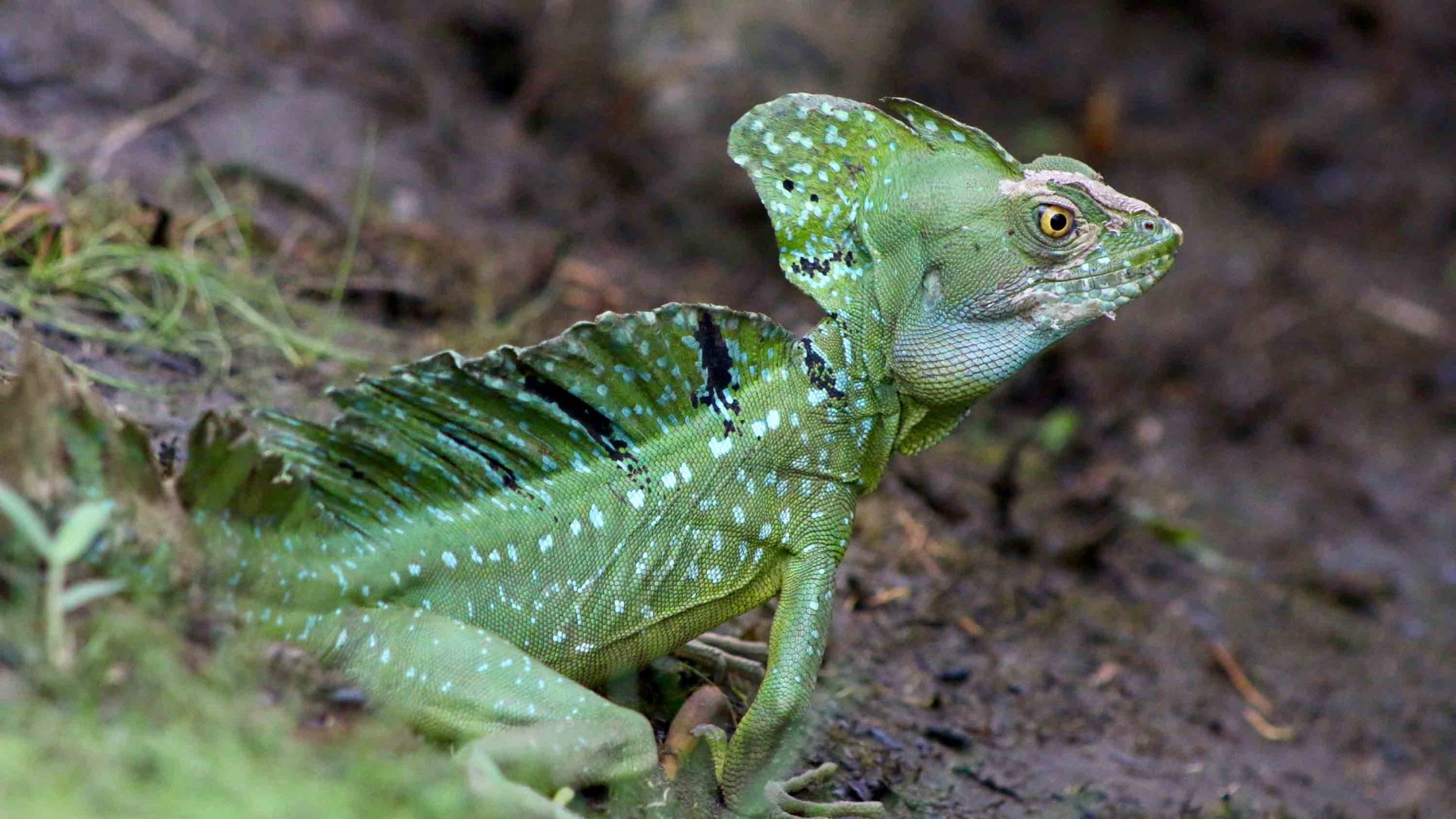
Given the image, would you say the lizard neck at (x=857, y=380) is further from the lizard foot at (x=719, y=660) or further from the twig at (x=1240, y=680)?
the twig at (x=1240, y=680)

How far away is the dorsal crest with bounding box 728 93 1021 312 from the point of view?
15.9 ft

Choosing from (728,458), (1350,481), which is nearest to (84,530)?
(728,458)

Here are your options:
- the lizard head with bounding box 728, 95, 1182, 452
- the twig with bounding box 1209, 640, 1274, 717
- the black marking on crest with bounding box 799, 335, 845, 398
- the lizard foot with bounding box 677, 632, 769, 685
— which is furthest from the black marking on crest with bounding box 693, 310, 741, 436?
the twig with bounding box 1209, 640, 1274, 717

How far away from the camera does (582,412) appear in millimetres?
4422

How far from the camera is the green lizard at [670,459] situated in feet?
13.3

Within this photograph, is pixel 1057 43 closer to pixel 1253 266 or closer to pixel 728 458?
pixel 1253 266

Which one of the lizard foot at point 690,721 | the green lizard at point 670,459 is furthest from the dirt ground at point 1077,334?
the green lizard at point 670,459

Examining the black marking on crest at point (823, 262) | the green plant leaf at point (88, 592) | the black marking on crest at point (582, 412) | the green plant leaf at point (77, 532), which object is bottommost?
the green plant leaf at point (88, 592)

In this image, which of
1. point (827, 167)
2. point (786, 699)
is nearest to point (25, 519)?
point (786, 699)

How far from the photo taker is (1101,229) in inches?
186

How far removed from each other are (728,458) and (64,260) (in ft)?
11.7

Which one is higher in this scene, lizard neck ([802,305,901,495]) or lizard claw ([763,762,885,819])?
lizard neck ([802,305,901,495])

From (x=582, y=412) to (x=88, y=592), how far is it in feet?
5.33

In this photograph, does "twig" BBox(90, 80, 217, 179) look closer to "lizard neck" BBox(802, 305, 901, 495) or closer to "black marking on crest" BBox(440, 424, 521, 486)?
"black marking on crest" BBox(440, 424, 521, 486)
